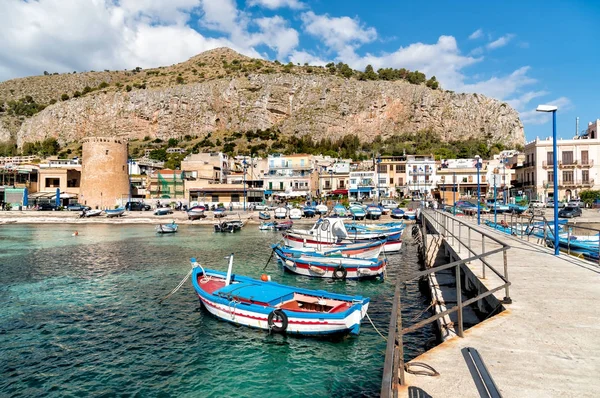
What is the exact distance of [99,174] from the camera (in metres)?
67.7

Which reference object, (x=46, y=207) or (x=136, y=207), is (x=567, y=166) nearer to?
(x=136, y=207)

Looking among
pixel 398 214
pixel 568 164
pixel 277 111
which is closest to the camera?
pixel 398 214

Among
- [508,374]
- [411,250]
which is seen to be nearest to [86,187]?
[411,250]

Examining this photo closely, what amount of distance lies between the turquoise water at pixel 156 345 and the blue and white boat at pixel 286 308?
0.33 m

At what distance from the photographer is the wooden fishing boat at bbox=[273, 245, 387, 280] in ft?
64.6

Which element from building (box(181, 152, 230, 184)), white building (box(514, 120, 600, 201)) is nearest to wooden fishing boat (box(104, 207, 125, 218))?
building (box(181, 152, 230, 184))

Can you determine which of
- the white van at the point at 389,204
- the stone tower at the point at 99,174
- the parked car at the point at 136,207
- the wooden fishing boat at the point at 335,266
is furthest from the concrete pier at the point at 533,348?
the stone tower at the point at 99,174

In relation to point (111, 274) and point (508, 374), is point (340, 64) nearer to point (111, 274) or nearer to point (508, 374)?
point (111, 274)

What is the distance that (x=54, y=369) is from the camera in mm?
10273

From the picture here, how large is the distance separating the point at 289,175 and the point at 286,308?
67.4 m

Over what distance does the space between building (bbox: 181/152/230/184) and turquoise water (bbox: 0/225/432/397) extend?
56398mm

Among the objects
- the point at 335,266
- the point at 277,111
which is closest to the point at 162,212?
the point at 335,266

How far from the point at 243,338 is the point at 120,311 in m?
6.04

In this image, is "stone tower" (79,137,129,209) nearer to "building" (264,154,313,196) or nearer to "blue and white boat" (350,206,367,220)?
"building" (264,154,313,196)
